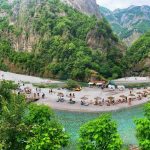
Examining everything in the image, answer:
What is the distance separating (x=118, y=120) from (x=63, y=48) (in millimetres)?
87838

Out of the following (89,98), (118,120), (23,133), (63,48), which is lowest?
(118,120)

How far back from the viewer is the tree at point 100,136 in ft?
141

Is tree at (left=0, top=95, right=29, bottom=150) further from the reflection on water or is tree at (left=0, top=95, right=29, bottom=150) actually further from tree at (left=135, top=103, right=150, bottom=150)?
the reflection on water

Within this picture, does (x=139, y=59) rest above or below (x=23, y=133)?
above

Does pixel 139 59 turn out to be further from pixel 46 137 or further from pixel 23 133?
pixel 46 137

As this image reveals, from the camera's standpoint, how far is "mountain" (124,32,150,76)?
167875 mm

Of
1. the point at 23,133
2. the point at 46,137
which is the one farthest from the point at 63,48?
the point at 46,137

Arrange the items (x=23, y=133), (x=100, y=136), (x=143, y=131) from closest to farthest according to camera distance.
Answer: (x=23, y=133)
(x=100, y=136)
(x=143, y=131)

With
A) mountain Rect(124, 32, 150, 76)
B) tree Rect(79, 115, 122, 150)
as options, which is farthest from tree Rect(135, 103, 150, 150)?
mountain Rect(124, 32, 150, 76)

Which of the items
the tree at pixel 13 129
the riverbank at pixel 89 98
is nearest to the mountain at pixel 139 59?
the riverbank at pixel 89 98

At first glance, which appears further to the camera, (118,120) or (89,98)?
(89,98)

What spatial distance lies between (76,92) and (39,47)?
6639 cm

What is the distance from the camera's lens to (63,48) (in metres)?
170

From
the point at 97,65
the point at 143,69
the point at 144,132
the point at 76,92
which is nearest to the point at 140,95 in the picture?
the point at 76,92
